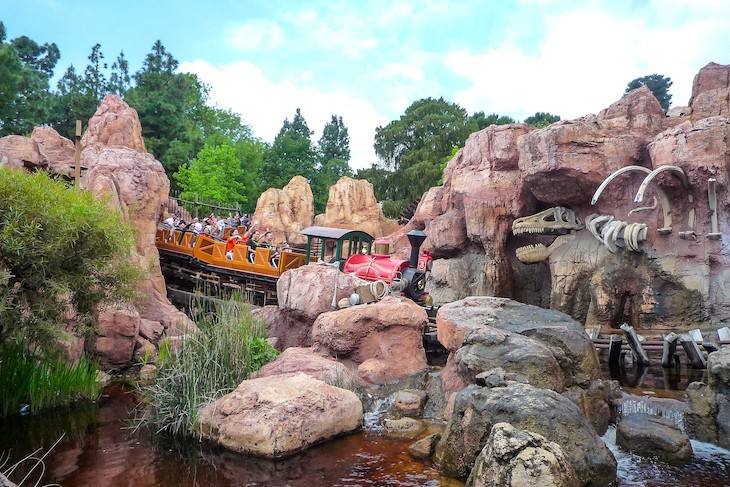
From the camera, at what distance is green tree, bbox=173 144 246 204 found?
29172 millimetres

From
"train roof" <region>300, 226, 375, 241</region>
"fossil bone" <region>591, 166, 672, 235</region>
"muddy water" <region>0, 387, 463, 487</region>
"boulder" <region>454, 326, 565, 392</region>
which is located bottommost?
"muddy water" <region>0, 387, 463, 487</region>

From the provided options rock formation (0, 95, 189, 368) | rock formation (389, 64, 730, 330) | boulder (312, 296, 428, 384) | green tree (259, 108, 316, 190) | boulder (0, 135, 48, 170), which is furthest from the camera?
green tree (259, 108, 316, 190)

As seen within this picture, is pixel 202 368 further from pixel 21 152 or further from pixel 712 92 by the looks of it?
pixel 712 92

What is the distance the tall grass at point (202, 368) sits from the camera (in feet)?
22.8

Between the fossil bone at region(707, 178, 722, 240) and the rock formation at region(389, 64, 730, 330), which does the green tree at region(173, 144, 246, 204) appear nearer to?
the rock formation at region(389, 64, 730, 330)

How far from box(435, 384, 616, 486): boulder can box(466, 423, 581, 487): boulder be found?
0.55m

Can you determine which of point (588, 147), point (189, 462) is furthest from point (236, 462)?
point (588, 147)

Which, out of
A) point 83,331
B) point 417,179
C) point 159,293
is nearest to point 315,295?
point 83,331

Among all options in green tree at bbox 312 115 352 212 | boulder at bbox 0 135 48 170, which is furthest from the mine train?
green tree at bbox 312 115 352 212

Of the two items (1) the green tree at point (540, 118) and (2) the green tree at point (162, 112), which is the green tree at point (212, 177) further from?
(1) the green tree at point (540, 118)

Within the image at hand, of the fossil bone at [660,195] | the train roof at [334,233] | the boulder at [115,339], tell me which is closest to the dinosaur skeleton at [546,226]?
the fossil bone at [660,195]

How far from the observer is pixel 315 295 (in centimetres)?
1164

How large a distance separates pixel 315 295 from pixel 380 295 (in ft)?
4.58

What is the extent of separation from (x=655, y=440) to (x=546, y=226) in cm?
926
